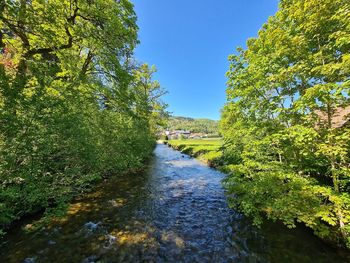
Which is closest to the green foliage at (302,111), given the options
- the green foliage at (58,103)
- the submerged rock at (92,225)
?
the submerged rock at (92,225)

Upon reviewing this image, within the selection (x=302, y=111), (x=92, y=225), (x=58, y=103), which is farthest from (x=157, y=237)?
(x=302, y=111)

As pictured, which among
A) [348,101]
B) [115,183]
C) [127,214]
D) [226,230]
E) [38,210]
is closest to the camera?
[348,101]

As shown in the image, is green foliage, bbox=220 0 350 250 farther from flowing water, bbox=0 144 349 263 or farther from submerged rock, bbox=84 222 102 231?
submerged rock, bbox=84 222 102 231

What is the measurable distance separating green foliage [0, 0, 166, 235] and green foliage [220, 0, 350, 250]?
6.12 meters

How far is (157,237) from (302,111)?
18.4 feet

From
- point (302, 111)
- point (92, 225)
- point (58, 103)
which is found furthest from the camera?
point (92, 225)

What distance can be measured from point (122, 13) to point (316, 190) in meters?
12.0

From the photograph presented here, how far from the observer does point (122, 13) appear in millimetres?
9953

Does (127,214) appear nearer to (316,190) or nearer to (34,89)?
(34,89)

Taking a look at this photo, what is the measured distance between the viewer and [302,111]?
473 cm

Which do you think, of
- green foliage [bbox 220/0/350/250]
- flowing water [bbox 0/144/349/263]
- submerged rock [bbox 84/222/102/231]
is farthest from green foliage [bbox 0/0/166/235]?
green foliage [bbox 220/0/350/250]

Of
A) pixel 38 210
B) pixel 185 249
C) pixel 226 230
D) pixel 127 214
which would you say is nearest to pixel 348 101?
pixel 226 230

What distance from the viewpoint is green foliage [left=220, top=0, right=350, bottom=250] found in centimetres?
424

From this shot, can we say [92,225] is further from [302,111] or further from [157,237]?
[302,111]
